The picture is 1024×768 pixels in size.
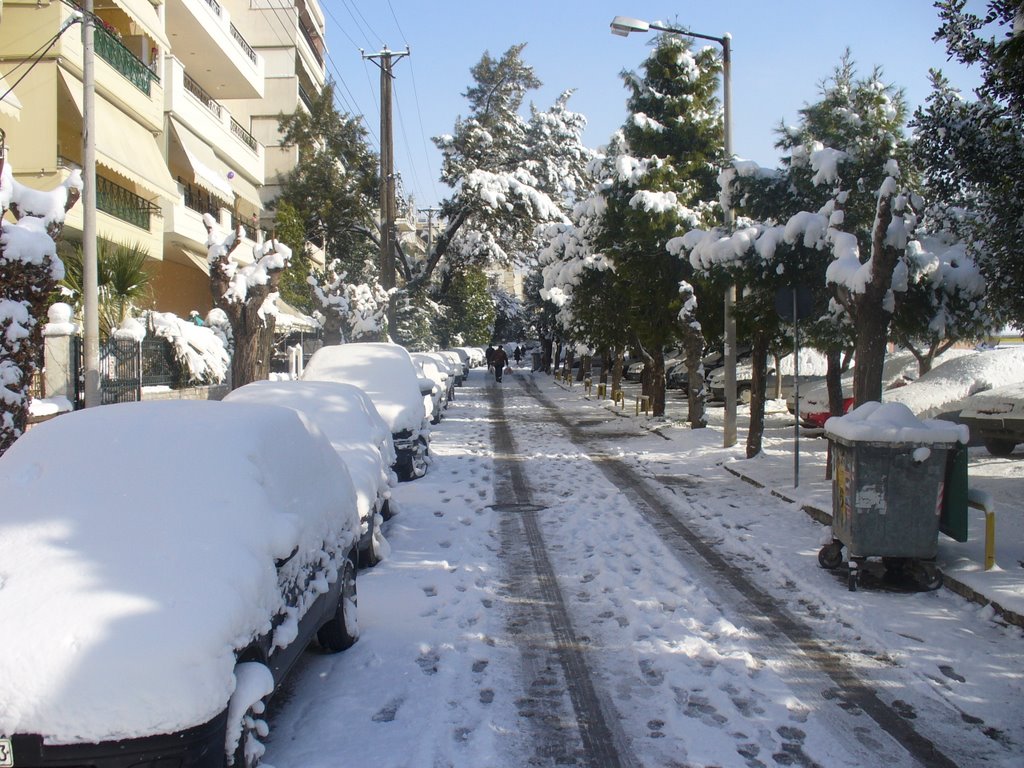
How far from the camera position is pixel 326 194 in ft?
122

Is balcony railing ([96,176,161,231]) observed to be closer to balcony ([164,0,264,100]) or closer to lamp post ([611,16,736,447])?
balcony ([164,0,264,100])

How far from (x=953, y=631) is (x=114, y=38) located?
883 inches

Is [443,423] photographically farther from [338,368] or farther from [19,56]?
[19,56]

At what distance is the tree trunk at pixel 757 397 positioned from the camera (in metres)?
15.8

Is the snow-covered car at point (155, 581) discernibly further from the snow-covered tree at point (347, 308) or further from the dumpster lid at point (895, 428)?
the snow-covered tree at point (347, 308)

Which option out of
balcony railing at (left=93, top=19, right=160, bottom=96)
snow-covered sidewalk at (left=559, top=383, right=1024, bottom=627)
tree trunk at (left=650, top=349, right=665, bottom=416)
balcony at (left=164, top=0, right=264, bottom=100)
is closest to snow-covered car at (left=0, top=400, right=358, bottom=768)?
snow-covered sidewalk at (left=559, top=383, right=1024, bottom=627)

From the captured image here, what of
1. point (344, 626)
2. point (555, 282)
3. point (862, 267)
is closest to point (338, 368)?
point (862, 267)

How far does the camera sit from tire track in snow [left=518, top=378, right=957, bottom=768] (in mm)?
4887

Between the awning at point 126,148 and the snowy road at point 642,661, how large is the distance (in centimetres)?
1421

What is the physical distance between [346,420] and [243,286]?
899 centimetres

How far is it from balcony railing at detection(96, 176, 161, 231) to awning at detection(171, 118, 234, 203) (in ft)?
8.84

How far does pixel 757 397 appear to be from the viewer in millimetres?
15812

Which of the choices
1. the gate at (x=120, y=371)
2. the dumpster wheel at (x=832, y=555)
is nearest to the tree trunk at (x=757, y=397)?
the dumpster wheel at (x=832, y=555)

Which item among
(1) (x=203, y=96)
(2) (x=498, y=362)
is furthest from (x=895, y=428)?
(2) (x=498, y=362)
